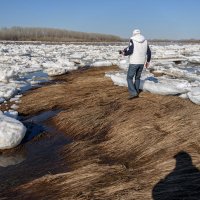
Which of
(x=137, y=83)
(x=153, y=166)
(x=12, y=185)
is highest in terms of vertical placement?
(x=137, y=83)

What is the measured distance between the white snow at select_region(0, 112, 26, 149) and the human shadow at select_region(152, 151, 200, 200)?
8.76 feet

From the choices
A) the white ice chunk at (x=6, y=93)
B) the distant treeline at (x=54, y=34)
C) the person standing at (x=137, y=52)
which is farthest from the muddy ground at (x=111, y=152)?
the distant treeline at (x=54, y=34)

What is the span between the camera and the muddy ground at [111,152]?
12.9 feet

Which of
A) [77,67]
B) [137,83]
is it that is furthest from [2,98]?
[77,67]

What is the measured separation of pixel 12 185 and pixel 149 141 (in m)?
2.18

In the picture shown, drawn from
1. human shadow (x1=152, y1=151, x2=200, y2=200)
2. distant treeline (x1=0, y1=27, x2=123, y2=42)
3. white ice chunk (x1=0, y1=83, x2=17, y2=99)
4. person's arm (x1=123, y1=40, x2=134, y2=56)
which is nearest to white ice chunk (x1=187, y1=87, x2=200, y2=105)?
person's arm (x1=123, y1=40, x2=134, y2=56)

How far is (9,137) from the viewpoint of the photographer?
5543mm

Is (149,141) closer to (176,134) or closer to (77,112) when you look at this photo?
(176,134)

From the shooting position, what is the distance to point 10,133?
219 inches

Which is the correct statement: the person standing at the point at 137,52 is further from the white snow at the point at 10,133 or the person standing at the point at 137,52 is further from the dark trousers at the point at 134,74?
the white snow at the point at 10,133

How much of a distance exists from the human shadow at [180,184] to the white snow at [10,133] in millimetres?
2670

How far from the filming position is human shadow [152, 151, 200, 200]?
3.69 metres

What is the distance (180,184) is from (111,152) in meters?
1.49

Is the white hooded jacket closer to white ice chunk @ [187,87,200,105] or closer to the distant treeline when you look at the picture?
white ice chunk @ [187,87,200,105]
